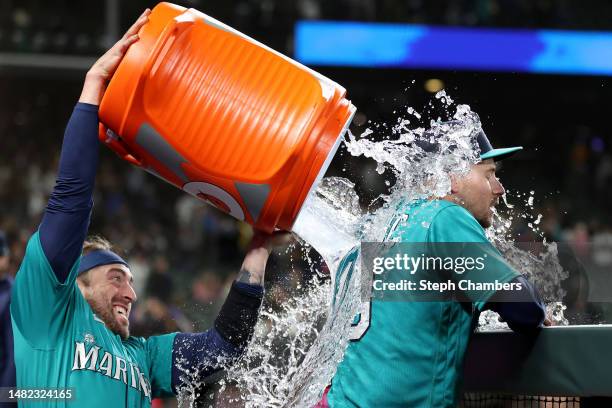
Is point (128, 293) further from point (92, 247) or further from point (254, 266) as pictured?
point (254, 266)

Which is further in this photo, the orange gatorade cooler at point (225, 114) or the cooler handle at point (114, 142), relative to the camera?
the cooler handle at point (114, 142)

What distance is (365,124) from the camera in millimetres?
3168

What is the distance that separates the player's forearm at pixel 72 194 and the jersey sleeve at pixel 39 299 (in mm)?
33

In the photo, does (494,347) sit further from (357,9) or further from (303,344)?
(357,9)

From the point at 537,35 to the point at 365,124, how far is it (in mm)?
12347

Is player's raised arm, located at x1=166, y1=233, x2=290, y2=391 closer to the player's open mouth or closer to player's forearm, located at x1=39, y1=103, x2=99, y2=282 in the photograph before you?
the player's open mouth

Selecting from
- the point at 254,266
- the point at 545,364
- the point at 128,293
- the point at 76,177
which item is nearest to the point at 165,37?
the point at 76,177

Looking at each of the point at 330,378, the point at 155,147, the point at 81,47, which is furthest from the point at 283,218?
the point at 81,47

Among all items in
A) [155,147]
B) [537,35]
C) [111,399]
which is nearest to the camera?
[155,147]

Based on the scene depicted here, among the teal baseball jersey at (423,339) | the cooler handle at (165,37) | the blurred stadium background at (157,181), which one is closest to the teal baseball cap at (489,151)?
the teal baseball jersey at (423,339)

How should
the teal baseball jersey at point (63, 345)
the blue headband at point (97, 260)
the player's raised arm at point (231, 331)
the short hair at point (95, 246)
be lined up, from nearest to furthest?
the teal baseball jersey at point (63, 345) < the player's raised arm at point (231, 331) < the blue headband at point (97, 260) < the short hair at point (95, 246)

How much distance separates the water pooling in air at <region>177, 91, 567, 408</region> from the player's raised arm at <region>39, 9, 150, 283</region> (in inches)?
32.0

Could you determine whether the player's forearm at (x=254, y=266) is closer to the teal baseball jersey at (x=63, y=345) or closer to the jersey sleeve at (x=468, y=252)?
the teal baseball jersey at (x=63, y=345)

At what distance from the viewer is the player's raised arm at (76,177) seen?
8.71 ft
